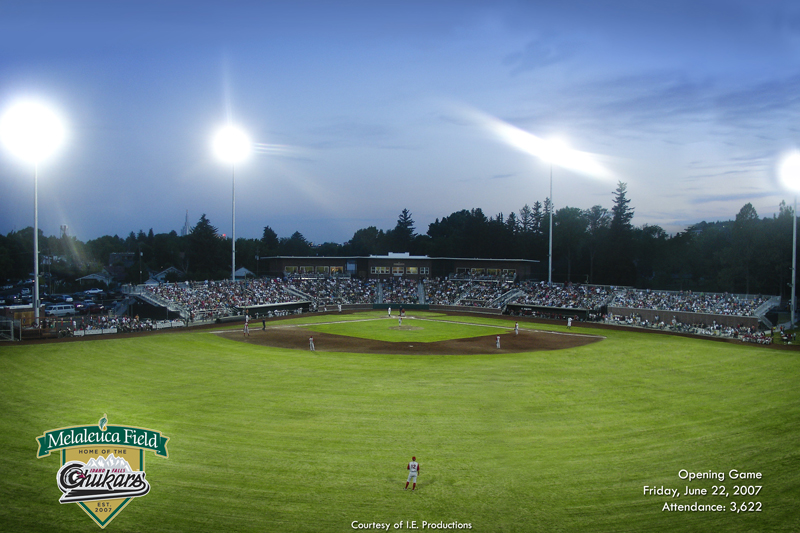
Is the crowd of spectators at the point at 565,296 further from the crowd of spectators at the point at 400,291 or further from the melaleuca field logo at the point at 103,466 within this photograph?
the melaleuca field logo at the point at 103,466

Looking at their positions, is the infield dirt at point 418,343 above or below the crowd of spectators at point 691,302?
below

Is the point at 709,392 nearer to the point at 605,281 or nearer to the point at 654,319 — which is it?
the point at 654,319

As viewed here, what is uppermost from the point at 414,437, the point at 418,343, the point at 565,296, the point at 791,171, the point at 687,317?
the point at 791,171

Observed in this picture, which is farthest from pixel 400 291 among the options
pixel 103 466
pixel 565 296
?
pixel 103 466

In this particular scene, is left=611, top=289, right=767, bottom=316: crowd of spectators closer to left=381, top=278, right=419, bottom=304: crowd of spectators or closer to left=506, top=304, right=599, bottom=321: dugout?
left=506, top=304, right=599, bottom=321: dugout

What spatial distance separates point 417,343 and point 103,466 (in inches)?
970

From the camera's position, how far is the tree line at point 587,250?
2183 inches

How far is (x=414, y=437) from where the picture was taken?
48.2 feet

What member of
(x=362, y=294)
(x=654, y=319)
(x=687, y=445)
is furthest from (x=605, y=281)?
(x=687, y=445)

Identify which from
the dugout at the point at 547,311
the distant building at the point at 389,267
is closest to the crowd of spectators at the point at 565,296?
the dugout at the point at 547,311

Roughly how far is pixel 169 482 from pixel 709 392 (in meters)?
21.1

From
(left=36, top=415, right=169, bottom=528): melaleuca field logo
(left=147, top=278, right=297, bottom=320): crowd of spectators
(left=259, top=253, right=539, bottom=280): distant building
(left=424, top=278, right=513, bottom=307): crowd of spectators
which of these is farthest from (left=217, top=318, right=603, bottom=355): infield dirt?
(left=259, top=253, right=539, bottom=280): distant building

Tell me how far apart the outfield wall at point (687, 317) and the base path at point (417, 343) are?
1114cm

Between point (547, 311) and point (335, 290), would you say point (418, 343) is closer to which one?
point (547, 311)
